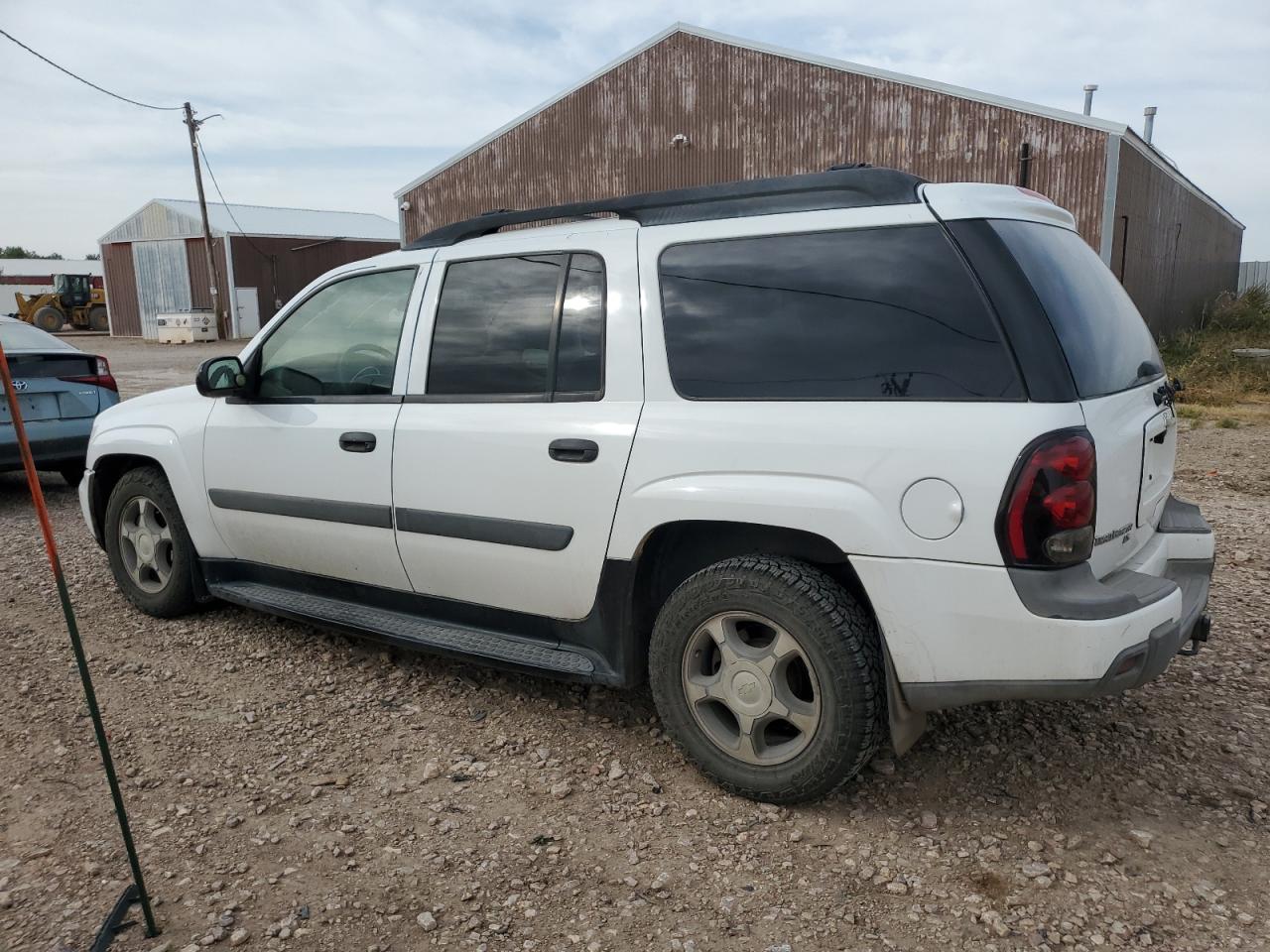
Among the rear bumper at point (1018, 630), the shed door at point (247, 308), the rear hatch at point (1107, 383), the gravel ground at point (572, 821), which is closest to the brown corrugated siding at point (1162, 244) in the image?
the rear hatch at point (1107, 383)

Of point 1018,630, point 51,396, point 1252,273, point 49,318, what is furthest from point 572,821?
point 1252,273

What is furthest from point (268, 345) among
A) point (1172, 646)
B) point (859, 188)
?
point (1172, 646)

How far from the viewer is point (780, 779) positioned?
2852 millimetres

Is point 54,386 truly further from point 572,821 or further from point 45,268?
point 45,268

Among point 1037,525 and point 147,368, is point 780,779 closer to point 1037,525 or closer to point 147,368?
point 1037,525

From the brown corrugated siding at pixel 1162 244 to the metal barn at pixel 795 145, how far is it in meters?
0.06

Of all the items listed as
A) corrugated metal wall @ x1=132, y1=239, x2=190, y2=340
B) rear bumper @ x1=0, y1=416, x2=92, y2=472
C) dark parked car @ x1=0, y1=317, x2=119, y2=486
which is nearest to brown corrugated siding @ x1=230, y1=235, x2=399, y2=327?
corrugated metal wall @ x1=132, y1=239, x2=190, y2=340

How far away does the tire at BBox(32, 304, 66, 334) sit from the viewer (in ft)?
122

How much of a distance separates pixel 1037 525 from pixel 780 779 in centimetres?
108

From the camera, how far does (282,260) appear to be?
37.2 meters

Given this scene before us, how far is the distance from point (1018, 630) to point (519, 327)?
6.30 ft

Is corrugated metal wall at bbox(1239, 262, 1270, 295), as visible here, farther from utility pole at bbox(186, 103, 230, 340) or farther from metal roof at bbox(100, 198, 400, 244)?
utility pole at bbox(186, 103, 230, 340)

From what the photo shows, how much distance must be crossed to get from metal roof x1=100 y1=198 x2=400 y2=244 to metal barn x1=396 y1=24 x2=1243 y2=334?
14.7 metres

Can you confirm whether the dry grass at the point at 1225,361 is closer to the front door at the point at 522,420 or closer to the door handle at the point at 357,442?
the front door at the point at 522,420
